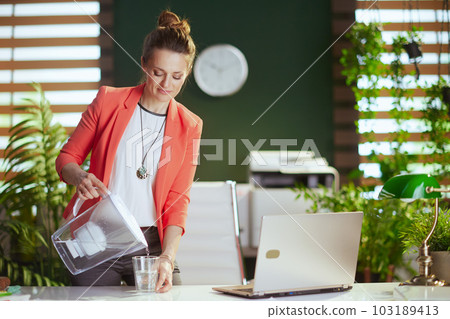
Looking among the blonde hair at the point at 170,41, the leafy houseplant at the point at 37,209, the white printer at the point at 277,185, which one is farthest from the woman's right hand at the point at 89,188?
the white printer at the point at 277,185

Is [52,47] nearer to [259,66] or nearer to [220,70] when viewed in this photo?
[220,70]

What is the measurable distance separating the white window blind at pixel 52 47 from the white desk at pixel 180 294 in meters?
3.03

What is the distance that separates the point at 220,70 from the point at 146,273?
3.02 m

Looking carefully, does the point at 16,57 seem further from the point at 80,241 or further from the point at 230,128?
the point at 80,241

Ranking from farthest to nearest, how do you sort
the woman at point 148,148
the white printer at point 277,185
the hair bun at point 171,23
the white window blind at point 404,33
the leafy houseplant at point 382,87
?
1. the white window blind at point 404,33
2. the white printer at point 277,185
3. the leafy houseplant at point 382,87
4. the hair bun at point 171,23
5. the woman at point 148,148

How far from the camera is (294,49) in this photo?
417 cm

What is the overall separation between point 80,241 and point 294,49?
10.8ft

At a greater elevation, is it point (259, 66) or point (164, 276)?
point (259, 66)

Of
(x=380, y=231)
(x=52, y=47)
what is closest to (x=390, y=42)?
(x=380, y=231)

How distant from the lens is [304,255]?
115cm

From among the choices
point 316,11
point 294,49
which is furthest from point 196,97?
point 316,11

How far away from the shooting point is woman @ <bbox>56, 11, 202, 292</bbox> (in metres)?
1.42

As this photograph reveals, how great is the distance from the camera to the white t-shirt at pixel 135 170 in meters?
1.43

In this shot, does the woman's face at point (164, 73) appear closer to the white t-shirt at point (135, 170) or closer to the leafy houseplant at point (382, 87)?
the white t-shirt at point (135, 170)
